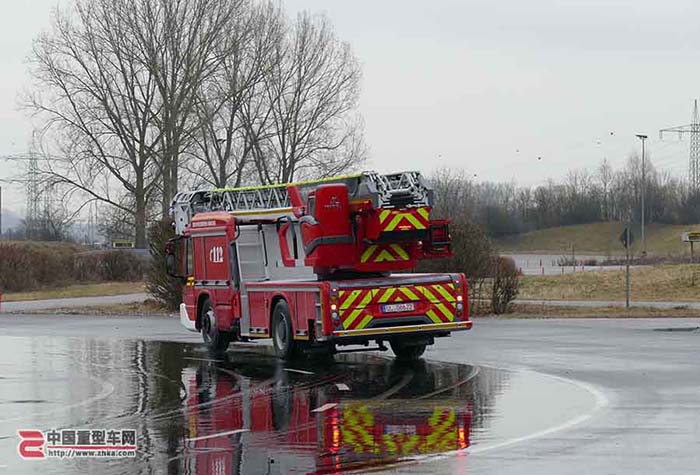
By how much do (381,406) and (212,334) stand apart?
32.5 feet

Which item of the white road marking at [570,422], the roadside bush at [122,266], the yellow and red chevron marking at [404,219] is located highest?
the yellow and red chevron marking at [404,219]

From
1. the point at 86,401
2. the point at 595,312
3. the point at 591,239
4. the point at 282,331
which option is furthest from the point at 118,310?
the point at 591,239

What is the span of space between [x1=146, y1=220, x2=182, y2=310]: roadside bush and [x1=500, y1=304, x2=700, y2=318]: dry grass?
37.5 feet

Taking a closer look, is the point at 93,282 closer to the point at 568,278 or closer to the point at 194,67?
the point at 194,67

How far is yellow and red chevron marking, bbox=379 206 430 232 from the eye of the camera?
2005 centimetres

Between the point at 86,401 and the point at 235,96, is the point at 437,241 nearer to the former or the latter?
the point at 86,401

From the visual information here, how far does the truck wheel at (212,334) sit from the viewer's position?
952 inches

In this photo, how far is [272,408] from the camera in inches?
597

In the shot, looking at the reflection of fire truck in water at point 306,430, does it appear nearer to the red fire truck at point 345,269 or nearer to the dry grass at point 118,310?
the red fire truck at point 345,269

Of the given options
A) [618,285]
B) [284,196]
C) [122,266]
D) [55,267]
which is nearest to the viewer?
[284,196]

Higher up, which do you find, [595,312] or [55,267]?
[55,267]

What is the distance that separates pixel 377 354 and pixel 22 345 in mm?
8602

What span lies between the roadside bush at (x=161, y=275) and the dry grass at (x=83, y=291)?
43.2 ft

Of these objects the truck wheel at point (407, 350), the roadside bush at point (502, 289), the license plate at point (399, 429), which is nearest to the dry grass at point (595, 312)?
the roadside bush at point (502, 289)
